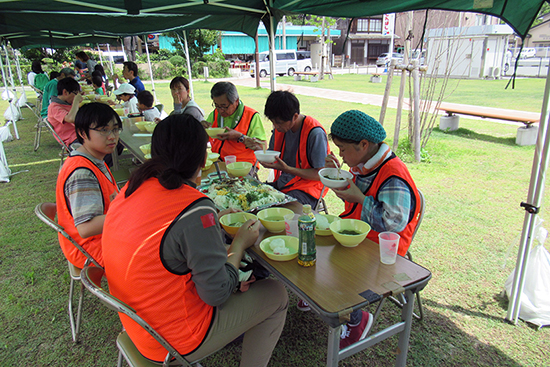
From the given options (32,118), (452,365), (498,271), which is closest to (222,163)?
(452,365)

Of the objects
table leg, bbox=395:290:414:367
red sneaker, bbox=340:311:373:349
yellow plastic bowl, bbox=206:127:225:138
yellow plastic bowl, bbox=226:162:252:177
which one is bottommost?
red sneaker, bbox=340:311:373:349

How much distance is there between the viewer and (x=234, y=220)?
6.84 feet

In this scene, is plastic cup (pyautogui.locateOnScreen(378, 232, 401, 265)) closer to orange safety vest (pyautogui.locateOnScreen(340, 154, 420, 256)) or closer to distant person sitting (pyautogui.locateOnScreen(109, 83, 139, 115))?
orange safety vest (pyautogui.locateOnScreen(340, 154, 420, 256))

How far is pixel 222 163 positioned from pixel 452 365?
256cm

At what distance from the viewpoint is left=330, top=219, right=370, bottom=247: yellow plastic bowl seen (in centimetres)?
178

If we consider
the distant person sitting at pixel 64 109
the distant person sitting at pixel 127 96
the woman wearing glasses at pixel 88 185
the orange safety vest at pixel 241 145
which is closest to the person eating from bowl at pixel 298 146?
the orange safety vest at pixel 241 145

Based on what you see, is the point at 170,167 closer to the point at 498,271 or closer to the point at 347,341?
the point at 347,341

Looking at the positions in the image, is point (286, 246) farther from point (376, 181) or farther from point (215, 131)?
point (215, 131)

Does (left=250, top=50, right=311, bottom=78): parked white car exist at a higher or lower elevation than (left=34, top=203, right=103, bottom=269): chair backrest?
higher

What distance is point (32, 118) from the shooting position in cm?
1212

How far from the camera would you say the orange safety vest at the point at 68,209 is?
2006 mm

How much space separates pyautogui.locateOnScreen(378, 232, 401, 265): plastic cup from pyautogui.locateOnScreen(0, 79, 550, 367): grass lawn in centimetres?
97

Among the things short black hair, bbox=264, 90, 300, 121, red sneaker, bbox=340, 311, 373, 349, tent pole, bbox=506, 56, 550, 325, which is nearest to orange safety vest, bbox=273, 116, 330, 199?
short black hair, bbox=264, 90, 300, 121

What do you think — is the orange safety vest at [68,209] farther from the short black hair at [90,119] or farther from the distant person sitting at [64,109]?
the distant person sitting at [64,109]
